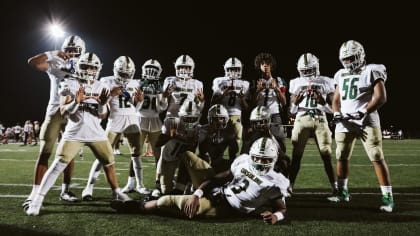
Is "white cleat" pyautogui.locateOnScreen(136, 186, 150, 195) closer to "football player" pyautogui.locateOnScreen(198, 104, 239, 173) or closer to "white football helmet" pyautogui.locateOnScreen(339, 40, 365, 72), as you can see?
"football player" pyautogui.locateOnScreen(198, 104, 239, 173)

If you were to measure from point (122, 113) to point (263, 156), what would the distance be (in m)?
3.15

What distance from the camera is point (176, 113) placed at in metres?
6.63

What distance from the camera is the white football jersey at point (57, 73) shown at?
199 inches

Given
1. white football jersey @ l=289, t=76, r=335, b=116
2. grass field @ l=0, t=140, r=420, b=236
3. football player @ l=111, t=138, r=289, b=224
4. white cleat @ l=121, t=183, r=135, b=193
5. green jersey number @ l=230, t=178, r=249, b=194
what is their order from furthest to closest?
white cleat @ l=121, t=183, r=135, b=193
white football jersey @ l=289, t=76, r=335, b=116
green jersey number @ l=230, t=178, r=249, b=194
football player @ l=111, t=138, r=289, b=224
grass field @ l=0, t=140, r=420, b=236

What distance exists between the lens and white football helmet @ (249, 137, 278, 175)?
4023 mm

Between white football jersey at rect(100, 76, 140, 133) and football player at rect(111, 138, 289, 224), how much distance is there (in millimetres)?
1920

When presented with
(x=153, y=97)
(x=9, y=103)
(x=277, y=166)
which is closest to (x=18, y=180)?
Answer: (x=153, y=97)

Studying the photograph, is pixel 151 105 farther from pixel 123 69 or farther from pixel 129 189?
→ pixel 129 189

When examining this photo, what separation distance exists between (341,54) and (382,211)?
2218 millimetres

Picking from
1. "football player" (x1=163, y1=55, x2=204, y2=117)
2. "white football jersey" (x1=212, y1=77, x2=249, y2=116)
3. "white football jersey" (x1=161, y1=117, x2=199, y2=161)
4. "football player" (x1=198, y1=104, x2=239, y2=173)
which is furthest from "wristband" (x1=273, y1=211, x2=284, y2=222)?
"football player" (x1=163, y1=55, x2=204, y2=117)

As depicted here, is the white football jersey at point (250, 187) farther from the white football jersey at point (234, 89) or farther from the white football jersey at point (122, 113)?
the white football jersey at point (122, 113)

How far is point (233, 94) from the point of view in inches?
263

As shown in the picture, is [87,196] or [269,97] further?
[269,97]

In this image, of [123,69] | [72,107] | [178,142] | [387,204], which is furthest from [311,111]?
[72,107]
